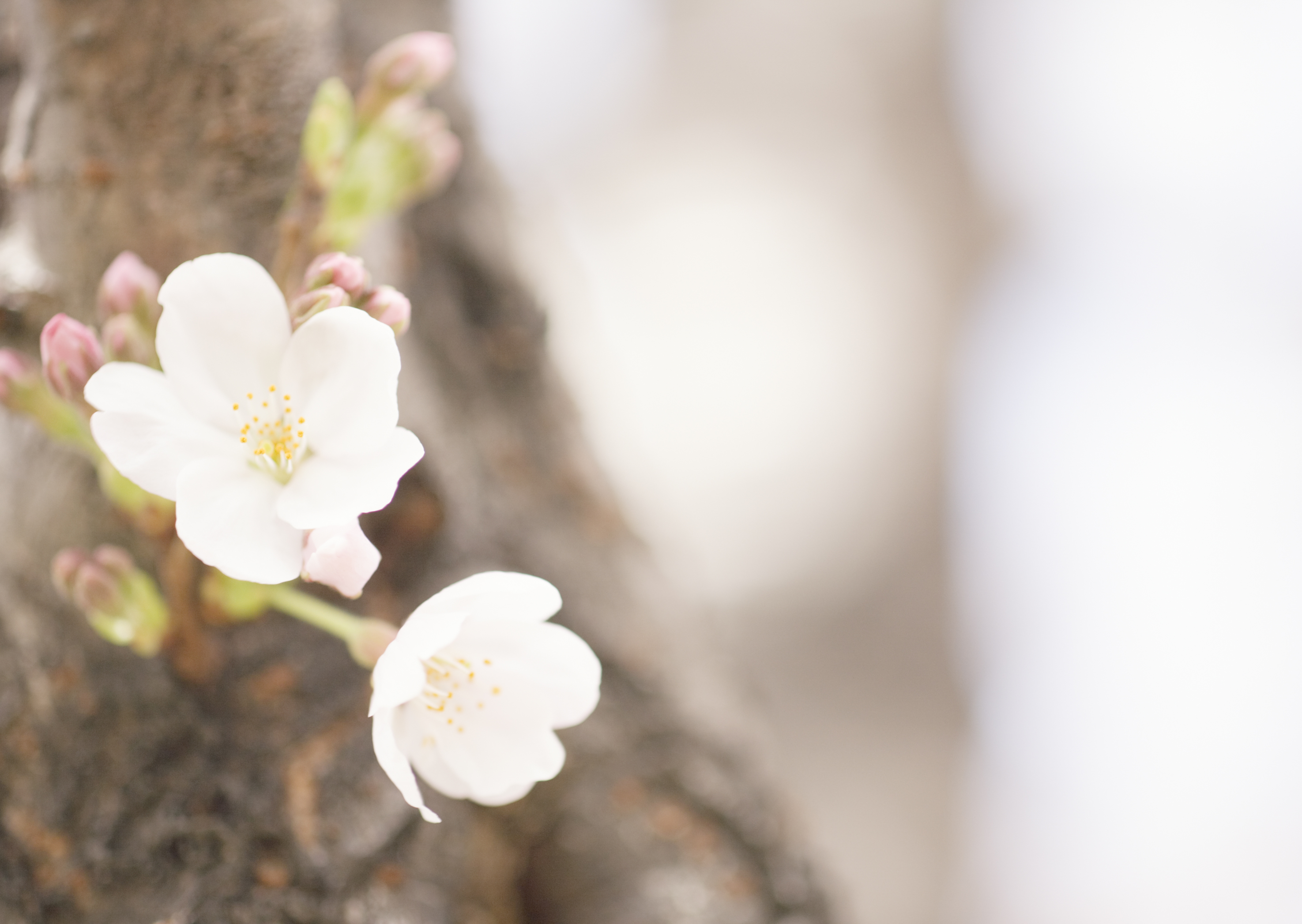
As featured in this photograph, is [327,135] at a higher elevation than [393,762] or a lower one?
higher

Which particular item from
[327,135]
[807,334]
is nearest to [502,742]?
[327,135]

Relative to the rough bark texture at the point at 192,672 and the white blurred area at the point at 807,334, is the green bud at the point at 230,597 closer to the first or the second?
the rough bark texture at the point at 192,672

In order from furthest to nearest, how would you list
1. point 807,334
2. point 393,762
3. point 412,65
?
1. point 807,334
2. point 412,65
3. point 393,762

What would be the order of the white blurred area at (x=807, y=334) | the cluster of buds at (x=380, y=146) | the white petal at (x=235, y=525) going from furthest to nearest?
the white blurred area at (x=807, y=334) < the cluster of buds at (x=380, y=146) < the white petal at (x=235, y=525)

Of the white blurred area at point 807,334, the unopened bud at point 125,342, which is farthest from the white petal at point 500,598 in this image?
the white blurred area at point 807,334

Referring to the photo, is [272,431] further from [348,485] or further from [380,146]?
[380,146]
